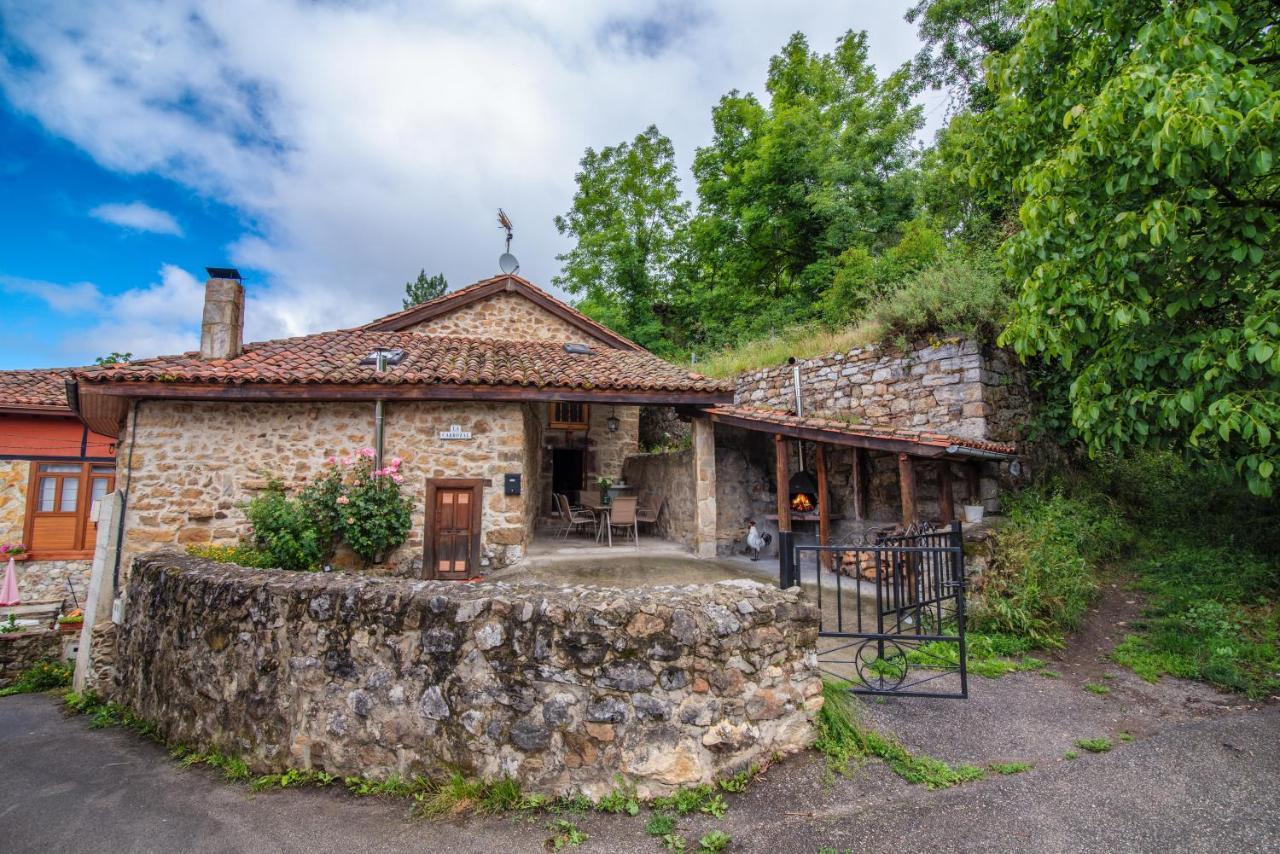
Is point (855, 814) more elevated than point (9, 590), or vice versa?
point (855, 814)

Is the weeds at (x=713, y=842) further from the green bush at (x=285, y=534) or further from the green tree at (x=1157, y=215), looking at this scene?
the green bush at (x=285, y=534)

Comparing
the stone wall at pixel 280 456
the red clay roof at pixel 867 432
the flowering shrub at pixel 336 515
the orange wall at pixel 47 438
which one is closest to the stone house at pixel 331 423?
the stone wall at pixel 280 456

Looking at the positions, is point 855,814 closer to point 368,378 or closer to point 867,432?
point 867,432

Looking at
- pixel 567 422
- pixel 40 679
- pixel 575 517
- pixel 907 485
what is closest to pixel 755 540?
pixel 907 485

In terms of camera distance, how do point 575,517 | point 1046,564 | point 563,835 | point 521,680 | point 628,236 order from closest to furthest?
point 563,835
point 521,680
point 1046,564
point 575,517
point 628,236

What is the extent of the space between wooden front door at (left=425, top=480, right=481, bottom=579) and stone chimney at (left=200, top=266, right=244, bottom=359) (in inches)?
157

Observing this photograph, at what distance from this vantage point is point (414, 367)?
860 cm

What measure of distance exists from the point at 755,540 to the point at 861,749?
19.9ft

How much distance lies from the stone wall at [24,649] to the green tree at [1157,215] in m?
14.2

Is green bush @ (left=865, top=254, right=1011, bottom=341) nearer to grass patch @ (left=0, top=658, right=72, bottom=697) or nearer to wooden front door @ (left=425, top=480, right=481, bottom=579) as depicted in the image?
wooden front door @ (left=425, top=480, right=481, bottom=579)

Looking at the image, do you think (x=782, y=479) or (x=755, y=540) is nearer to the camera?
(x=782, y=479)

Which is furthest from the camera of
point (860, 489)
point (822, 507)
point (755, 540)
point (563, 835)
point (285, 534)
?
point (755, 540)

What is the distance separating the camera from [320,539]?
7.18 meters

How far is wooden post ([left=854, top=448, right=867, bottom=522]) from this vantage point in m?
9.00
